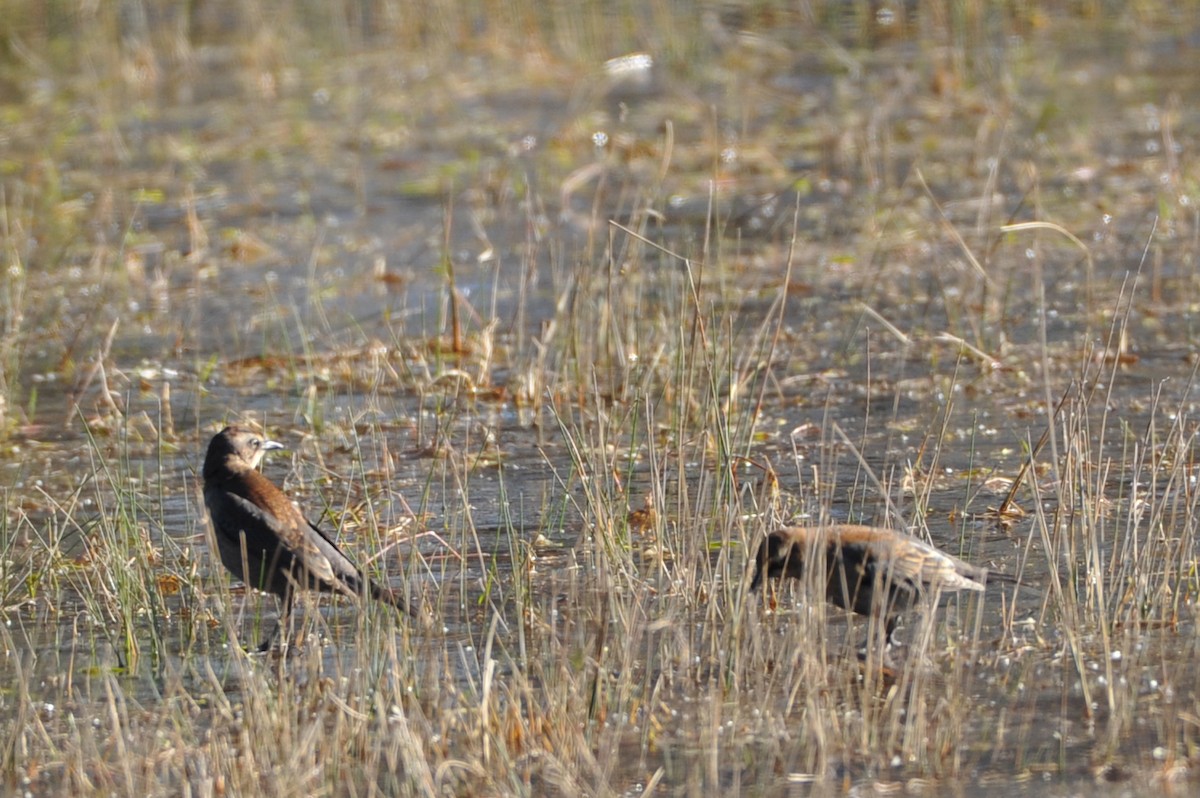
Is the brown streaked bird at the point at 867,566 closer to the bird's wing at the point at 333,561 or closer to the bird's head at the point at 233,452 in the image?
the bird's wing at the point at 333,561

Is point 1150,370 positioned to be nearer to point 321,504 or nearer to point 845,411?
point 845,411

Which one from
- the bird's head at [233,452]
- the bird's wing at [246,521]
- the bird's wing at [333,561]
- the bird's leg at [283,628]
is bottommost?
the bird's leg at [283,628]

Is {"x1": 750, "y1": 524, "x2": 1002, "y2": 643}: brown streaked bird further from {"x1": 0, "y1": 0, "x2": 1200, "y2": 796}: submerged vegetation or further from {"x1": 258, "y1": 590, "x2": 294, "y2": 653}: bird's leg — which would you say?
{"x1": 258, "y1": 590, "x2": 294, "y2": 653}: bird's leg

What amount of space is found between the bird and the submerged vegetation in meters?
0.11

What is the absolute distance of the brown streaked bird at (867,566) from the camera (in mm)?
5711

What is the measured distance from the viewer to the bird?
6.27 meters

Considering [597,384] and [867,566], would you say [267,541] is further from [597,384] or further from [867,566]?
[867,566]

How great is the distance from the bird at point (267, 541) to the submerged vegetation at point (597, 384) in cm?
11

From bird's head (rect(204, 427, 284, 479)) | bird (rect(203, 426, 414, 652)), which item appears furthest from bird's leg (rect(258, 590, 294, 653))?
bird's head (rect(204, 427, 284, 479))

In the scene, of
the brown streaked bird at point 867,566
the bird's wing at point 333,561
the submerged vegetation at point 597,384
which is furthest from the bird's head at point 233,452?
the brown streaked bird at point 867,566

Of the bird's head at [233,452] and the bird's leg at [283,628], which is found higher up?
the bird's head at [233,452]

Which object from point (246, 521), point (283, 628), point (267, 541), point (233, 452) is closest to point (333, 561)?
point (267, 541)

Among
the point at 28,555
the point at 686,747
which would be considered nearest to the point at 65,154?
the point at 28,555

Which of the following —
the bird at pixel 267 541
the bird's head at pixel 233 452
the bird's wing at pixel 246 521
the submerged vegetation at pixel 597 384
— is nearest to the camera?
the submerged vegetation at pixel 597 384
